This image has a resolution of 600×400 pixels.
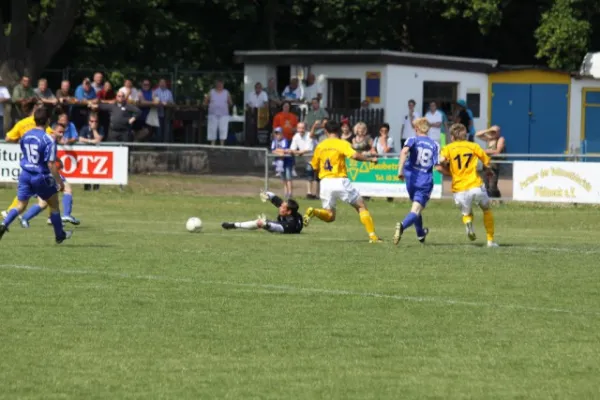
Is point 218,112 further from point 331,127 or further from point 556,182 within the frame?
point 331,127

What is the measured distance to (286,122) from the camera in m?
33.0

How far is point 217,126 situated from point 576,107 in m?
10.6

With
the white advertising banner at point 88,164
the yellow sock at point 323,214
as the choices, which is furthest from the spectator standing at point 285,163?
the yellow sock at point 323,214

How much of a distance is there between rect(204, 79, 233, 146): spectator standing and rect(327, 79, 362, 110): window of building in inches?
135

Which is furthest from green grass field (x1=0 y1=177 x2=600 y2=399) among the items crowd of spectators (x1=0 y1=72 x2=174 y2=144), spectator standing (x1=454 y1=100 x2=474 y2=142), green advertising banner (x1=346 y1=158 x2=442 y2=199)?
spectator standing (x1=454 y1=100 x2=474 y2=142)

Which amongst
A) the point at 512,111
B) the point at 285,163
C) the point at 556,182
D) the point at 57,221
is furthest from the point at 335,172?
the point at 512,111

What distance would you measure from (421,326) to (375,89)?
25726 millimetres

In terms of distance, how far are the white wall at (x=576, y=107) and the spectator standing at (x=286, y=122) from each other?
A: 389 inches

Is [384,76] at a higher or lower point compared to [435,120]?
higher

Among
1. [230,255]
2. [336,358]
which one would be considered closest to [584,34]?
[230,255]

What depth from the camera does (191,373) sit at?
33.5ft

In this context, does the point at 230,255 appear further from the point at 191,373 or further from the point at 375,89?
the point at 375,89

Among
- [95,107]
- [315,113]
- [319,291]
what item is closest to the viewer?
[319,291]

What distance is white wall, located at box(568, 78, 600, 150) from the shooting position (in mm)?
39781
